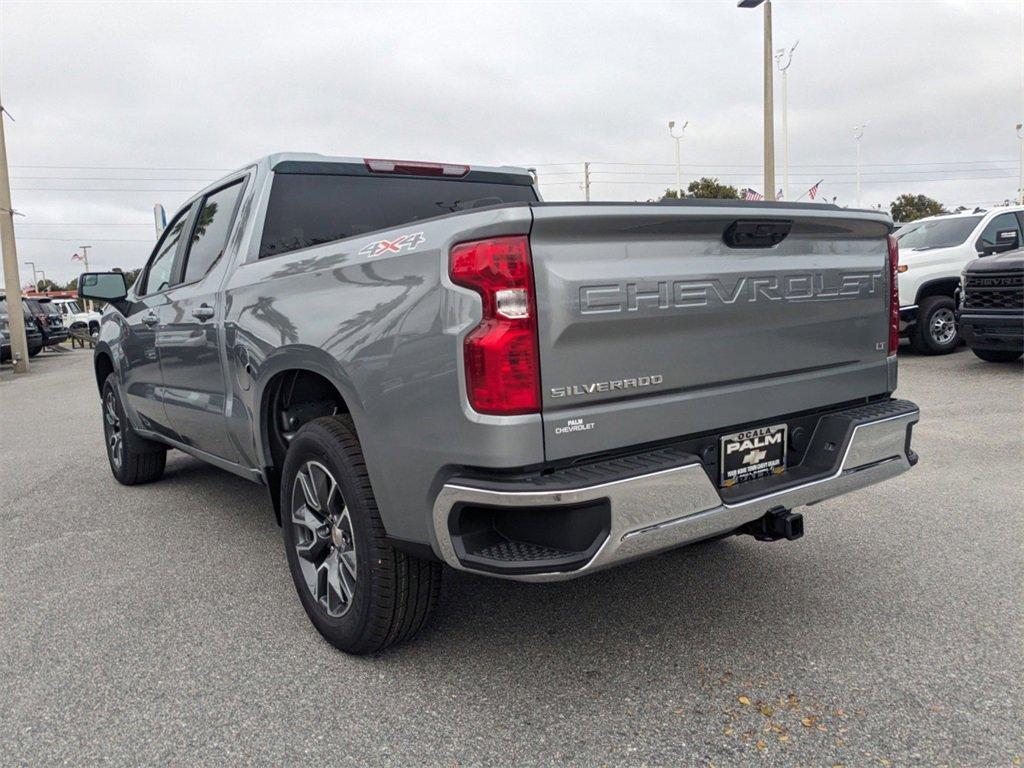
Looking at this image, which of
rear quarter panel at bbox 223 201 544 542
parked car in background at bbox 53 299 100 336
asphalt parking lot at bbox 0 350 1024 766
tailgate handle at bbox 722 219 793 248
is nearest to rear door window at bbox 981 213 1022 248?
asphalt parking lot at bbox 0 350 1024 766

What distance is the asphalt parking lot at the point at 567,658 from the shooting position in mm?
2451

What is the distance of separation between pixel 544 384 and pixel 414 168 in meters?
2.33

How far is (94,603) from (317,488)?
4.51ft

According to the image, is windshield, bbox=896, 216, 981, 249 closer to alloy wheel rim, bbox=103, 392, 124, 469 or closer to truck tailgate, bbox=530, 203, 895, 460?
truck tailgate, bbox=530, 203, 895, 460

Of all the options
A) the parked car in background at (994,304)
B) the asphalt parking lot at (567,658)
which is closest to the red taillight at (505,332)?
the asphalt parking lot at (567,658)

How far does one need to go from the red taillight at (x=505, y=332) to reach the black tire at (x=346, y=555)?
28.1 inches

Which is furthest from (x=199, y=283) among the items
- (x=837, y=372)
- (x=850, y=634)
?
(x=850, y=634)

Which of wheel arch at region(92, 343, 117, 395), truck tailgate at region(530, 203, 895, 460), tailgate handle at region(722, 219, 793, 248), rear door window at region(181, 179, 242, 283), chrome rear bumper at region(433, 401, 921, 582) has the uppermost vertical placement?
rear door window at region(181, 179, 242, 283)

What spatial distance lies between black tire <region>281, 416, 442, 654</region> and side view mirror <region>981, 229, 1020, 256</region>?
948 cm

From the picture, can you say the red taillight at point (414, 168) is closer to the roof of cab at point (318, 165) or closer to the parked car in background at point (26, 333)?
the roof of cab at point (318, 165)

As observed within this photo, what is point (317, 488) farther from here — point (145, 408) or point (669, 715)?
point (145, 408)

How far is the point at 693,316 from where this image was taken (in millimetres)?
2633

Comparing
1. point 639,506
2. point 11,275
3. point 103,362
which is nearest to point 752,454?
point 639,506

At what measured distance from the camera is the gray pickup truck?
7.66ft
